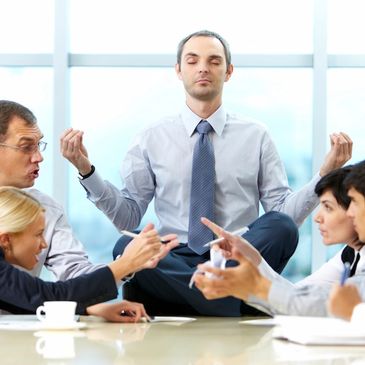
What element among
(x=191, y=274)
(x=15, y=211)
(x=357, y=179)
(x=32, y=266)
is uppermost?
(x=357, y=179)

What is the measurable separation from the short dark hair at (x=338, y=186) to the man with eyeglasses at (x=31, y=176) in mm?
928

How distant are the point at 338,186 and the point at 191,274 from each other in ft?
3.09

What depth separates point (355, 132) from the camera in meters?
6.60

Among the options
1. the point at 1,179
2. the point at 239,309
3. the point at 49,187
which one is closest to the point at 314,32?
the point at 49,187

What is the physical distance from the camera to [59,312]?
3.06 meters

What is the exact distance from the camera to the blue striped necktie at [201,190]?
439 cm

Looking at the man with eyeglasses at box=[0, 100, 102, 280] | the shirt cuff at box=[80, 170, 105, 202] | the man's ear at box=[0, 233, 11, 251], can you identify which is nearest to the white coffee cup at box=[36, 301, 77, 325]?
the man's ear at box=[0, 233, 11, 251]

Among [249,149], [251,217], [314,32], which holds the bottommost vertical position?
[251,217]

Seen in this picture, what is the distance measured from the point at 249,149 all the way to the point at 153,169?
1.48ft

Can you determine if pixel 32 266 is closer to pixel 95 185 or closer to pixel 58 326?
pixel 58 326

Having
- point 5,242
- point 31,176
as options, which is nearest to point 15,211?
point 5,242

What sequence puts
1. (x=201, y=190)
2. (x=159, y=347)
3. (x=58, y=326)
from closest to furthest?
1. (x=159, y=347)
2. (x=58, y=326)
3. (x=201, y=190)

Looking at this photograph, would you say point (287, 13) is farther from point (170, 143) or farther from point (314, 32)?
point (170, 143)

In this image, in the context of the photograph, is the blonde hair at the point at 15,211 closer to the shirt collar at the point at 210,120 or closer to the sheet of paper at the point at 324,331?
the sheet of paper at the point at 324,331
